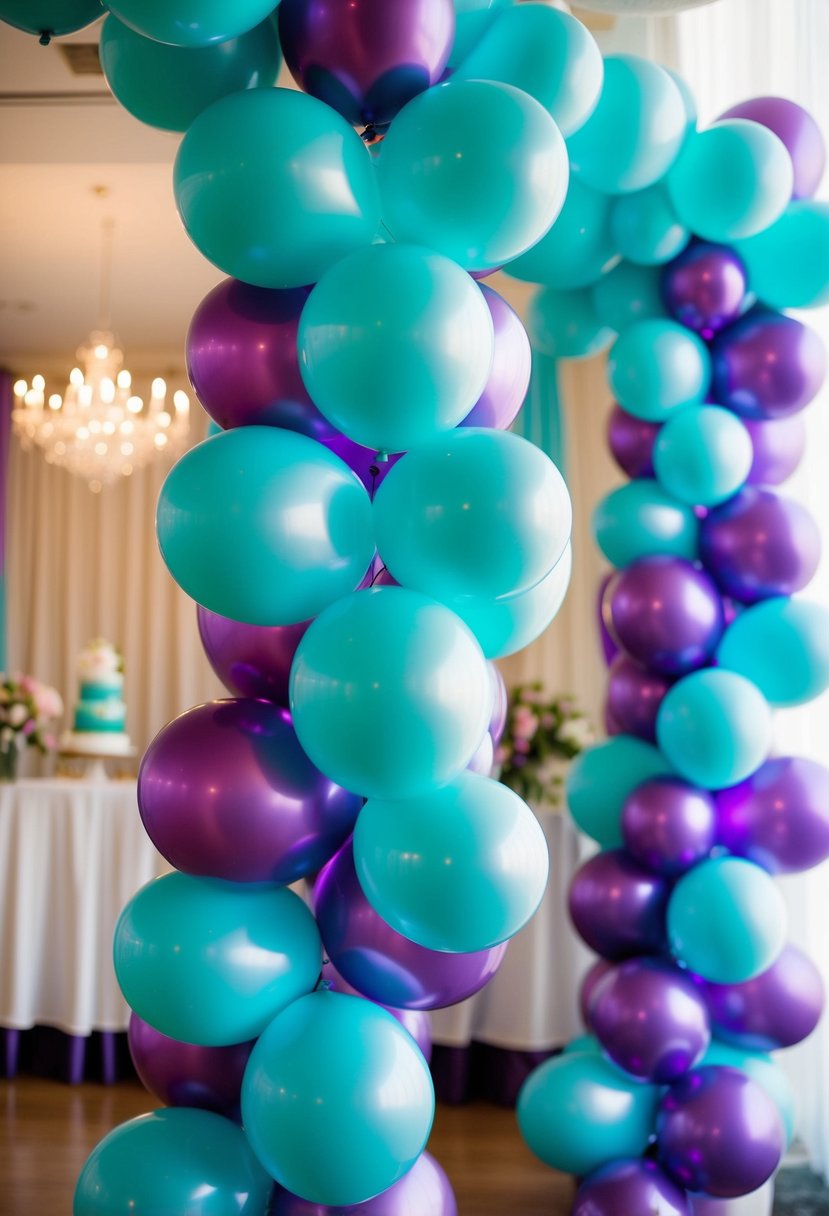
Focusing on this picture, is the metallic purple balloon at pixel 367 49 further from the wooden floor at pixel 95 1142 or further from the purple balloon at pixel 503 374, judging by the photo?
the wooden floor at pixel 95 1142

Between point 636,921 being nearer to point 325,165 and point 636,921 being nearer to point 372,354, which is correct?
point 372,354

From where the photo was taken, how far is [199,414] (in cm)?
696

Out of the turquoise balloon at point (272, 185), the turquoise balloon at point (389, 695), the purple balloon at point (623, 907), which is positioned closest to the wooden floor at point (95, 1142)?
the purple balloon at point (623, 907)

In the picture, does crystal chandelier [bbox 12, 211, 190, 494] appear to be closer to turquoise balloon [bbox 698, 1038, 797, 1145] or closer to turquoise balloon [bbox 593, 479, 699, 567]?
turquoise balloon [bbox 593, 479, 699, 567]

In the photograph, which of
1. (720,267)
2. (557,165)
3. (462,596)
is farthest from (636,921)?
(557,165)

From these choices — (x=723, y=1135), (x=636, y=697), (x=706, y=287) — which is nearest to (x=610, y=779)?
(x=636, y=697)

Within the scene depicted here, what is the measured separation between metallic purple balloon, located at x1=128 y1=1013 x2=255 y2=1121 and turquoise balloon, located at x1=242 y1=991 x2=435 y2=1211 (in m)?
0.10

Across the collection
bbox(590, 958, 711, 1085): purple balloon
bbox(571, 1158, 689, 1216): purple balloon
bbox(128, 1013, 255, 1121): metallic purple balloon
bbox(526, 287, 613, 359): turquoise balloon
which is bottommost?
bbox(571, 1158, 689, 1216): purple balloon

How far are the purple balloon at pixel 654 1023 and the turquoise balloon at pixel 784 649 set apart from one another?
546mm

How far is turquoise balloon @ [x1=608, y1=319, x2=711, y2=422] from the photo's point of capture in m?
2.02

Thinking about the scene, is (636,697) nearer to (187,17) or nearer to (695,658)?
(695,658)

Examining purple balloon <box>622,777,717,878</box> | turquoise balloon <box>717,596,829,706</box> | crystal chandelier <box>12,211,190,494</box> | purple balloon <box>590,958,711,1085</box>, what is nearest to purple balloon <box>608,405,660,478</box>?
turquoise balloon <box>717,596,829,706</box>

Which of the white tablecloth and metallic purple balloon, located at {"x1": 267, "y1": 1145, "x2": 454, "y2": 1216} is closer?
metallic purple balloon, located at {"x1": 267, "y1": 1145, "x2": 454, "y2": 1216}

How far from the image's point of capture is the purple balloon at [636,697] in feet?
6.93
